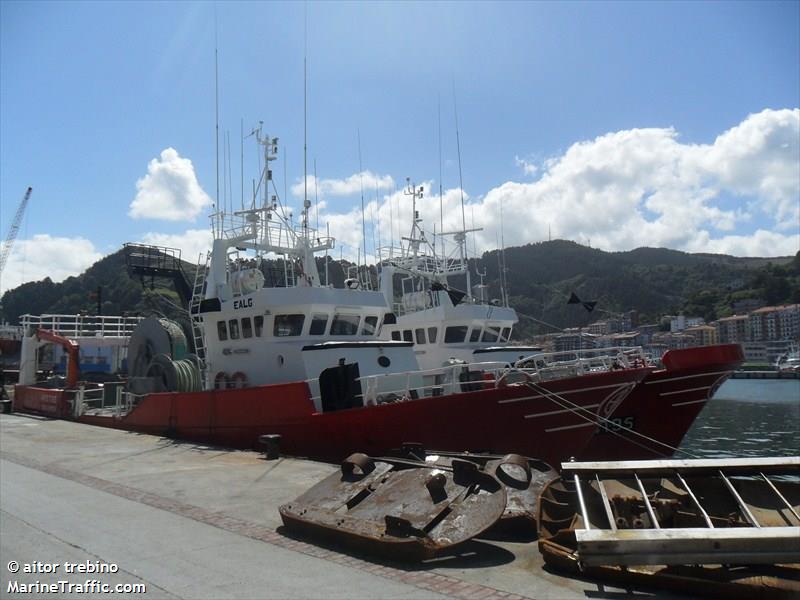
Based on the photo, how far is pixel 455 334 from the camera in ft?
62.6

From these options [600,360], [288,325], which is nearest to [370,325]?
[288,325]

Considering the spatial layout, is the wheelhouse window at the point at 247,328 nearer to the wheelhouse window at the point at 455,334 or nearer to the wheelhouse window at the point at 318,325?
the wheelhouse window at the point at 318,325

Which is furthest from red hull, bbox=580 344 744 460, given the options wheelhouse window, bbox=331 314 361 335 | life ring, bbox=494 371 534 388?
wheelhouse window, bbox=331 314 361 335

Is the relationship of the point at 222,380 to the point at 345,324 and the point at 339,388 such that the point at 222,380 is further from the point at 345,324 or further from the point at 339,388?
the point at 339,388

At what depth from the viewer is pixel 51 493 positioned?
339 inches

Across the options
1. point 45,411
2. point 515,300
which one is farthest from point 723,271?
point 45,411

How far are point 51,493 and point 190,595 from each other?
5004 millimetres

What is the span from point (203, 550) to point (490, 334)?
1476cm

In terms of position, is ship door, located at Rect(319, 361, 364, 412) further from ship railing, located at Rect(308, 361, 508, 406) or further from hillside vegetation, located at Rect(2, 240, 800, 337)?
hillside vegetation, located at Rect(2, 240, 800, 337)

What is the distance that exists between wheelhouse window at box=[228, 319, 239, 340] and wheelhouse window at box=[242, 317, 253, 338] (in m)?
0.28

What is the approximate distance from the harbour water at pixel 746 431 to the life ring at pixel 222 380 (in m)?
13.6

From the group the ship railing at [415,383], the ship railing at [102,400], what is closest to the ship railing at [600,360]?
the ship railing at [415,383]

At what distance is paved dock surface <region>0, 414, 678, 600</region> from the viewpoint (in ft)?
15.9

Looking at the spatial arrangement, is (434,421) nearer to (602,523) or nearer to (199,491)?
(199,491)
